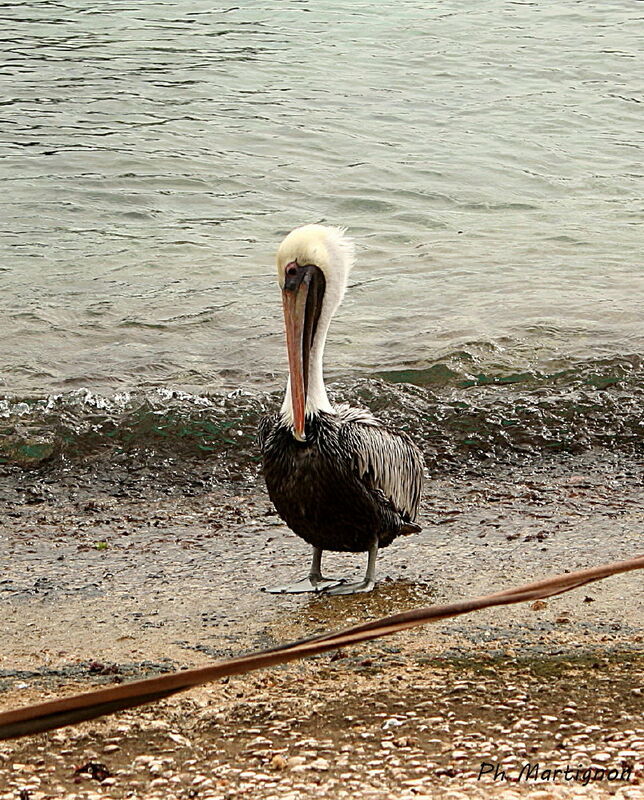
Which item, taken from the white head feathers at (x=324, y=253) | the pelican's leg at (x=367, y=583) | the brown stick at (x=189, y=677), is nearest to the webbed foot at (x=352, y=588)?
the pelican's leg at (x=367, y=583)

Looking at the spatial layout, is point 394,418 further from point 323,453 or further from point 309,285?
point 323,453

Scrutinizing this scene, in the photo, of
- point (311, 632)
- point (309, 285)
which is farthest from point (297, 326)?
point (311, 632)

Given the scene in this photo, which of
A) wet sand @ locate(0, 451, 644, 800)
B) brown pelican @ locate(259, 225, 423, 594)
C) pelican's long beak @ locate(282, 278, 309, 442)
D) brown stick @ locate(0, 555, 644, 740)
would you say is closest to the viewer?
brown stick @ locate(0, 555, 644, 740)

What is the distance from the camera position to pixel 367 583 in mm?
4273

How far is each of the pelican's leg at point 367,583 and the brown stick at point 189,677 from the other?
8.90 feet

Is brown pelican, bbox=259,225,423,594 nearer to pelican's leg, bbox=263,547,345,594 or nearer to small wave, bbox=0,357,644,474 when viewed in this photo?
pelican's leg, bbox=263,547,345,594

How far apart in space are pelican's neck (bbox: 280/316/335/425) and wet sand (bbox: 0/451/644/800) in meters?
0.67

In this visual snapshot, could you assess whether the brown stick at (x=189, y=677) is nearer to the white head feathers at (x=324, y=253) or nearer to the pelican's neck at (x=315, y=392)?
the pelican's neck at (x=315, y=392)

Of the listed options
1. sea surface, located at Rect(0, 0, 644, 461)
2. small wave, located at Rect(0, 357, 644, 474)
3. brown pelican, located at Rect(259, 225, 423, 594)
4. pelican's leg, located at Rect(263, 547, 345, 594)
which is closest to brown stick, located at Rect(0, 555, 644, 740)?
brown pelican, located at Rect(259, 225, 423, 594)

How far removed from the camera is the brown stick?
1347 millimetres

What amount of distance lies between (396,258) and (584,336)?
2.04 m

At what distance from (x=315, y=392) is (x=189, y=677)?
2.97m

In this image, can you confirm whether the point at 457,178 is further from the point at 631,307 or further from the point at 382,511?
the point at 382,511

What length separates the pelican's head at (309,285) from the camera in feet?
14.2
